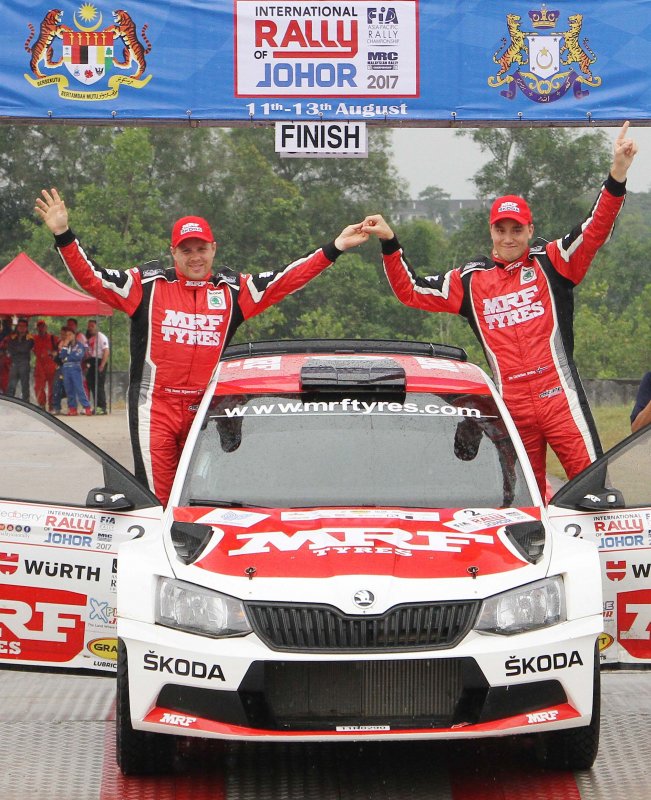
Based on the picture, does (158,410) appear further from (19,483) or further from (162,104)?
(162,104)

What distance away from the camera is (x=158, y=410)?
24.3 feet

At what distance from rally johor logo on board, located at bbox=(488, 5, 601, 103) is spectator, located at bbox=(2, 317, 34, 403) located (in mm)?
19635

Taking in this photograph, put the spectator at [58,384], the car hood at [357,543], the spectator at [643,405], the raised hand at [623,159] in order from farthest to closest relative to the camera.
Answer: the spectator at [58,384], the spectator at [643,405], the raised hand at [623,159], the car hood at [357,543]

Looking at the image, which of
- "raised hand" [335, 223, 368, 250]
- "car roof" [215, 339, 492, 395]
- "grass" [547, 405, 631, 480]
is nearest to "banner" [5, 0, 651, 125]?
"raised hand" [335, 223, 368, 250]

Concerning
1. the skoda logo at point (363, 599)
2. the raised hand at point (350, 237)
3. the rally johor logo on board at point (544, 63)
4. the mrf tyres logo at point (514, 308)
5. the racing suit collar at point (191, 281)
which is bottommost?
the skoda logo at point (363, 599)

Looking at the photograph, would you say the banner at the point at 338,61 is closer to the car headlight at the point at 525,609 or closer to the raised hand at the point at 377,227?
the raised hand at the point at 377,227

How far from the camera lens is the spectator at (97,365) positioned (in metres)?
31.4

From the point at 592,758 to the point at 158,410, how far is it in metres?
3.01

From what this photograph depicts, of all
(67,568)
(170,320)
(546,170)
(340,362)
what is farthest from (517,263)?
(546,170)

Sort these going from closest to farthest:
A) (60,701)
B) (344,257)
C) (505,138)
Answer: (60,701) → (505,138) → (344,257)

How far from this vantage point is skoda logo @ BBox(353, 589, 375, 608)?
4832 millimetres

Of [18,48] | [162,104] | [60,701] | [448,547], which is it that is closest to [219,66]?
[162,104]

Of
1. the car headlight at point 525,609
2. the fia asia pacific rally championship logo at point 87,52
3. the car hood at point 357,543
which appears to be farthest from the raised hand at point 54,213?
the fia asia pacific rally championship logo at point 87,52

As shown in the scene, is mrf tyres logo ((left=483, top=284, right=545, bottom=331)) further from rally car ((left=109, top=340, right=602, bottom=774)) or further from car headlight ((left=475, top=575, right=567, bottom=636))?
car headlight ((left=475, top=575, right=567, bottom=636))
